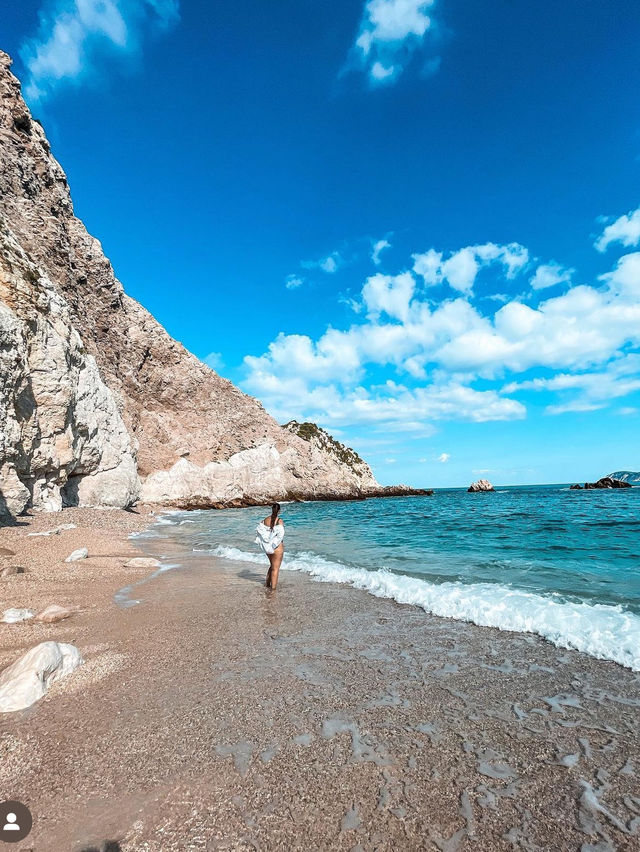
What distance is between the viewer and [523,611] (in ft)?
22.1

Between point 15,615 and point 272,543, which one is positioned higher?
point 272,543

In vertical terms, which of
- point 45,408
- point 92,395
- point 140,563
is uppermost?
point 92,395

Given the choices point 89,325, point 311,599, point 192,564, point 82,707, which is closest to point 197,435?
point 89,325

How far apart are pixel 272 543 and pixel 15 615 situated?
4.58 metres

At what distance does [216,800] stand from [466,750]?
186 centimetres

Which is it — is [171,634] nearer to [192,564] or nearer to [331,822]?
[331,822]

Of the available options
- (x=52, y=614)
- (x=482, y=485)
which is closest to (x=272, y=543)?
(x=52, y=614)

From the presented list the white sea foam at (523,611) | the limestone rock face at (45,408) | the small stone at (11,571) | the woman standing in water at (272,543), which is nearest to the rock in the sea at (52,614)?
the small stone at (11,571)

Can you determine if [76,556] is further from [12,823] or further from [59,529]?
[12,823]

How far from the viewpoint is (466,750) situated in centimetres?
317

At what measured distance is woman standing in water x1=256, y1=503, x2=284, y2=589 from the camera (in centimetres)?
888

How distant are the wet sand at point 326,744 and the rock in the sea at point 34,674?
12 cm

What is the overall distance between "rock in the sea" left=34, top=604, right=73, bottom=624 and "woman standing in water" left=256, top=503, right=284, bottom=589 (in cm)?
370

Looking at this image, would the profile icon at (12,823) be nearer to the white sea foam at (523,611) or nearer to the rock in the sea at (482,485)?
the white sea foam at (523,611)
